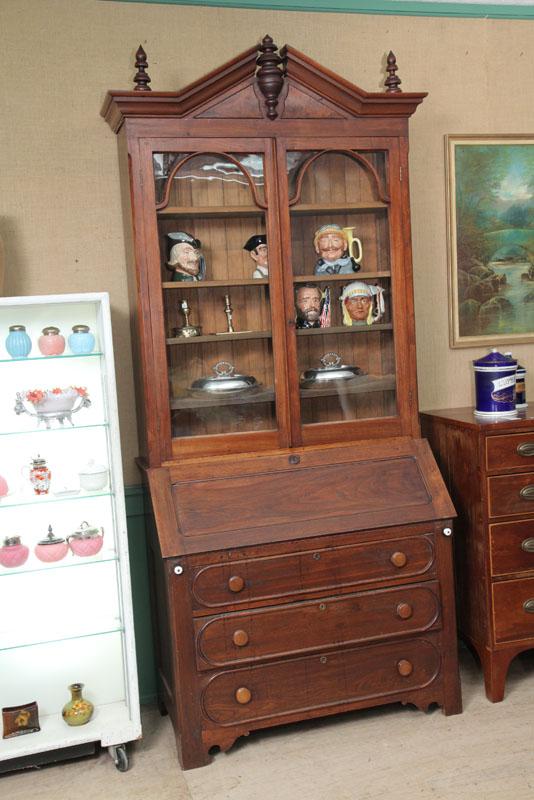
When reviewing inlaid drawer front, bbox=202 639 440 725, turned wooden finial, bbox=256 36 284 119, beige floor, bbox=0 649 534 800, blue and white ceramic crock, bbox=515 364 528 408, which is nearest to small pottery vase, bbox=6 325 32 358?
turned wooden finial, bbox=256 36 284 119

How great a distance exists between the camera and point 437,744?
9.10 ft

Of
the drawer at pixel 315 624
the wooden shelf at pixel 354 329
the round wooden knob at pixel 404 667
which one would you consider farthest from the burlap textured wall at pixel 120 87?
the round wooden knob at pixel 404 667

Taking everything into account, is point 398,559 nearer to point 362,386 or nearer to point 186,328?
point 362,386

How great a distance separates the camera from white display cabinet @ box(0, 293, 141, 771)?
9.23ft

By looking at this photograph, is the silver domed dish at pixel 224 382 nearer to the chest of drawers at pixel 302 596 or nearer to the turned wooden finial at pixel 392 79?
the chest of drawers at pixel 302 596

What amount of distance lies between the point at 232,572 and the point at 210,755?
0.65 metres

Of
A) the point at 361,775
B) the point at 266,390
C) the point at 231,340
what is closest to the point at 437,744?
the point at 361,775

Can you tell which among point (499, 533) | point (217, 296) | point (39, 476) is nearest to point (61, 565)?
point (39, 476)

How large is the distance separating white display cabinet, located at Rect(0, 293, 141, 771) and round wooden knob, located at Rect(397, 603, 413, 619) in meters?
0.95

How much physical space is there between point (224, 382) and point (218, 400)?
7 centimetres

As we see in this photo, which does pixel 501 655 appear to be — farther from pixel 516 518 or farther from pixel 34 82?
pixel 34 82

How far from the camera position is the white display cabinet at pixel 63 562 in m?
2.81

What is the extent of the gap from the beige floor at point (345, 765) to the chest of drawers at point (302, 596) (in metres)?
0.10

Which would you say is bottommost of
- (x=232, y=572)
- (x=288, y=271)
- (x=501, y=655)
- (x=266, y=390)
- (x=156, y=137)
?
(x=501, y=655)
